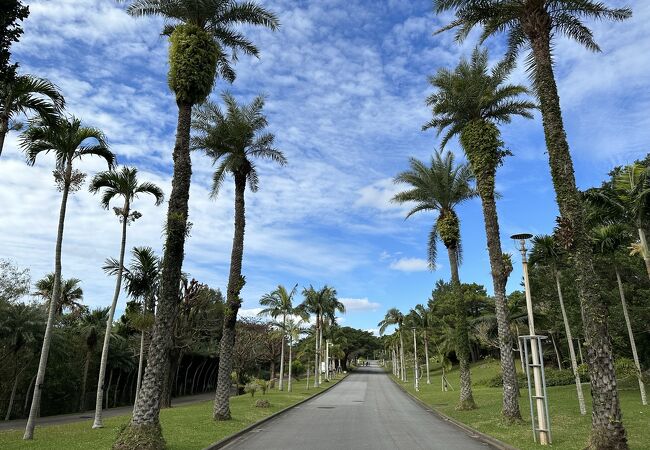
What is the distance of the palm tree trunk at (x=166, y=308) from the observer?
10422mm

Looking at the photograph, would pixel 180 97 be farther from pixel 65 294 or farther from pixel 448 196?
pixel 65 294

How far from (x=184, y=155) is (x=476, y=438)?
12246mm

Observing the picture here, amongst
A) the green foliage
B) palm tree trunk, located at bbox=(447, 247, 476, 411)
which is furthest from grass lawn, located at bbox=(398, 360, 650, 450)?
the green foliage

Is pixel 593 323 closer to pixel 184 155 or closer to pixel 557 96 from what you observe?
pixel 557 96

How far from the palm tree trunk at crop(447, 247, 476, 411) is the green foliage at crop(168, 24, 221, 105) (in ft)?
54.6

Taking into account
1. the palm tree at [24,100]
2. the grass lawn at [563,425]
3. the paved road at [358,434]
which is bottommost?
the paved road at [358,434]

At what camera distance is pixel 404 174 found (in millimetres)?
25969

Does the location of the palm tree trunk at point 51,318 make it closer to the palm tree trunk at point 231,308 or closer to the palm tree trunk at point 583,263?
the palm tree trunk at point 231,308

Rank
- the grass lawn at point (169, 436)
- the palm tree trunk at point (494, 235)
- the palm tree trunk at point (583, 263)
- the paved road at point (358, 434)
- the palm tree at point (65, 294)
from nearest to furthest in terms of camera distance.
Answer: the palm tree trunk at point (583, 263) → the grass lawn at point (169, 436) → the paved road at point (358, 434) → the palm tree trunk at point (494, 235) → the palm tree at point (65, 294)

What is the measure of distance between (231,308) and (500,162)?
1336cm

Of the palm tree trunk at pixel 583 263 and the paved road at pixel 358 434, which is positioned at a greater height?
the palm tree trunk at pixel 583 263

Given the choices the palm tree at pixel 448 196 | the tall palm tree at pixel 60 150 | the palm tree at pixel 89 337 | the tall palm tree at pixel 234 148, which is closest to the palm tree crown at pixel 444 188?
the palm tree at pixel 448 196

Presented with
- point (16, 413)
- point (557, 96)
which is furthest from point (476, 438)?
point (16, 413)

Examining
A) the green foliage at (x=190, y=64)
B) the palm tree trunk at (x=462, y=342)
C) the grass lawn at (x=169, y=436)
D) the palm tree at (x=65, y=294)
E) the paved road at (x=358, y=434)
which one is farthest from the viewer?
the palm tree at (x=65, y=294)
